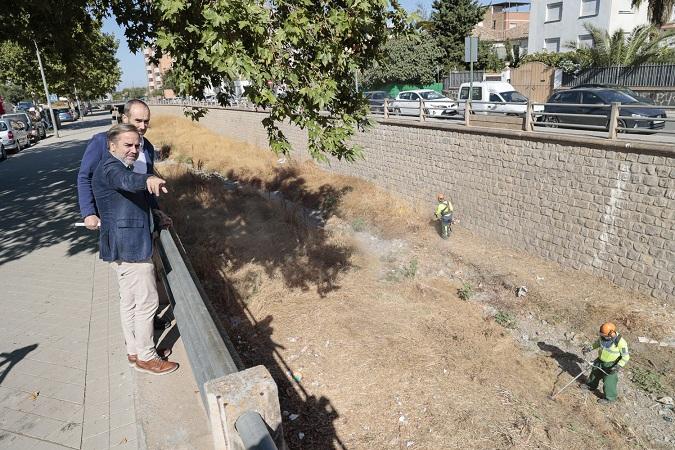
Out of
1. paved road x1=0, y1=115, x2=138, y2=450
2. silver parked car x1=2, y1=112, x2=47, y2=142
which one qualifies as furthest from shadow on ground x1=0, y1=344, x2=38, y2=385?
silver parked car x1=2, y1=112, x2=47, y2=142

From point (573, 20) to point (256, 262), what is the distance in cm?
3435

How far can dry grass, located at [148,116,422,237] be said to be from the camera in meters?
14.0

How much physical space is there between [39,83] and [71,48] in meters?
38.3

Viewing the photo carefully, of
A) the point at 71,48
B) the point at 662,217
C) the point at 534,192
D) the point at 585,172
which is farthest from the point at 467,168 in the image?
the point at 71,48

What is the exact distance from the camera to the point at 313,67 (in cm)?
371

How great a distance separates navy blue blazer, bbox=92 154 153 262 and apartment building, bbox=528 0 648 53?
34811 mm

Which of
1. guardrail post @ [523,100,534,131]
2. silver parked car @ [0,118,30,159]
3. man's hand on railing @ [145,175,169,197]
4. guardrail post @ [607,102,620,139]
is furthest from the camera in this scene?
silver parked car @ [0,118,30,159]

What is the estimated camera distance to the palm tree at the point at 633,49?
84.6ft

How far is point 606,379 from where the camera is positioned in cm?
598

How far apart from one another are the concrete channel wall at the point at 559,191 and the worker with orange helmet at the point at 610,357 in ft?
10.1

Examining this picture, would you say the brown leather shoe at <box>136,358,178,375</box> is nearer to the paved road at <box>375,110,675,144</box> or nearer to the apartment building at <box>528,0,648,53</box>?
the paved road at <box>375,110,675,144</box>

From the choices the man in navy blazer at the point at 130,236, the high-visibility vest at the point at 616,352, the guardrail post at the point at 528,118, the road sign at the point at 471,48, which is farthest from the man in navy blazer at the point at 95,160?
the road sign at the point at 471,48

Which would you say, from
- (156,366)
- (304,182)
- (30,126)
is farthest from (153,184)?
(30,126)

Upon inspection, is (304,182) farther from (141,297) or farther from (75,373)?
(141,297)
